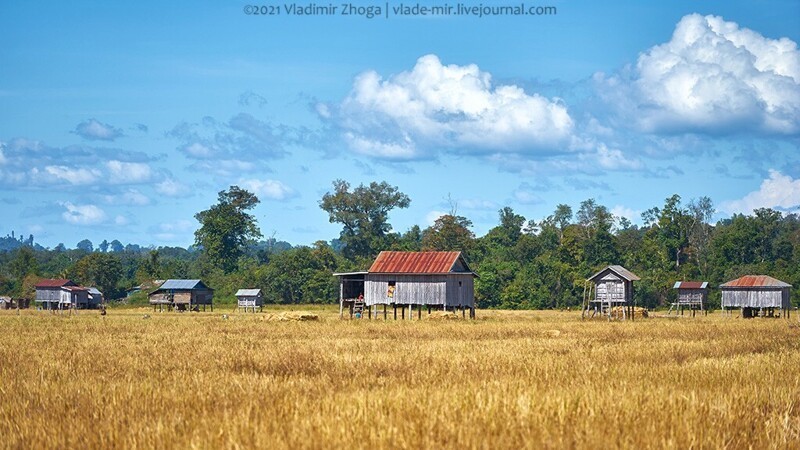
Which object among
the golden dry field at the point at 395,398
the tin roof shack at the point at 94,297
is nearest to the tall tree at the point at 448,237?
the tin roof shack at the point at 94,297

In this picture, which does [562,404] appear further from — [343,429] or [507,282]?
[507,282]

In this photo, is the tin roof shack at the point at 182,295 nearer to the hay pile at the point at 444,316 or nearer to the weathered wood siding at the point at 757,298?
the hay pile at the point at 444,316

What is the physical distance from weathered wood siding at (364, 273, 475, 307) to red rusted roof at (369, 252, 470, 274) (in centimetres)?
44

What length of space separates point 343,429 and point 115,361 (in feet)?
37.4

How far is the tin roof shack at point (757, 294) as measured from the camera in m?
70.5

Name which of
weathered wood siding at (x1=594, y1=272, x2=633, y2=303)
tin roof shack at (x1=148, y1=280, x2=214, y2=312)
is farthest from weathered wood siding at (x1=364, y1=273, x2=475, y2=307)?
tin roof shack at (x1=148, y1=280, x2=214, y2=312)

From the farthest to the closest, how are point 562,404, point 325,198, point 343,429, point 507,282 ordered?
point 325,198 < point 507,282 < point 562,404 < point 343,429

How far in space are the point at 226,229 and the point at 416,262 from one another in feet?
237

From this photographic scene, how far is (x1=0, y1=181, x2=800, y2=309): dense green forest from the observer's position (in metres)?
94.8

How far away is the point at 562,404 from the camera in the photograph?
1097 centimetres

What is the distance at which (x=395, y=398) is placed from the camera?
38.5ft

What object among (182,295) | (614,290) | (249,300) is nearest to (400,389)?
(614,290)

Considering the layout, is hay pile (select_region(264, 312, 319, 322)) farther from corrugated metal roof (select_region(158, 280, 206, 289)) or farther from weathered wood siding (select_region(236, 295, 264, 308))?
corrugated metal roof (select_region(158, 280, 206, 289))

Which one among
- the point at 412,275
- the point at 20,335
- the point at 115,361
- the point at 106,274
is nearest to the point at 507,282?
the point at 412,275
